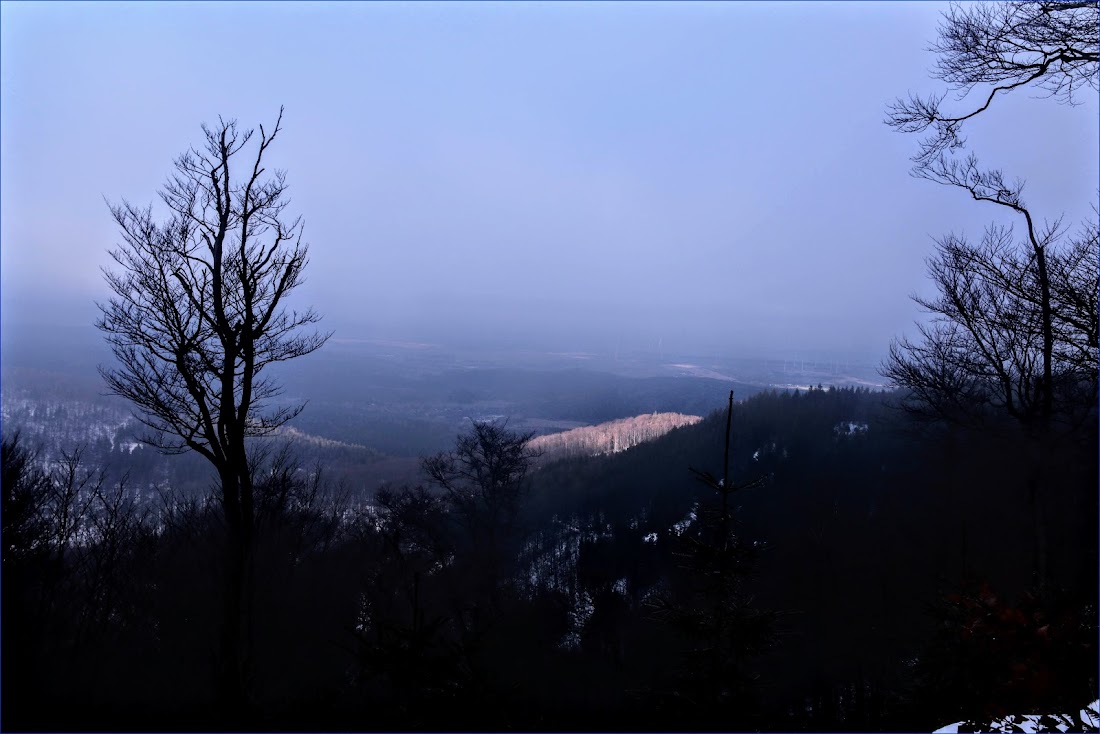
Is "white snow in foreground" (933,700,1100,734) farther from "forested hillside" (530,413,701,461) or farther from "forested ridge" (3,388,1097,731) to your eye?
"forested hillside" (530,413,701,461)

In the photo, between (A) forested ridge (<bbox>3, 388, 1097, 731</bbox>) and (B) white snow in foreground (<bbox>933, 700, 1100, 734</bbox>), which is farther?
(A) forested ridge (<bbox>3, 388, 1097, 731</bbox>)

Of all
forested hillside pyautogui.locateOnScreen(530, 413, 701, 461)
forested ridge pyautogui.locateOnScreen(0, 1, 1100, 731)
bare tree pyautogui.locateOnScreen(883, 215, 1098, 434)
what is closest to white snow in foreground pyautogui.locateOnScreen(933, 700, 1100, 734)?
forested ridge pyautogui.locateOnScreen(0, 1, 1100, 731)

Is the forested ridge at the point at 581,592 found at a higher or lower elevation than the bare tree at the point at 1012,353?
lower

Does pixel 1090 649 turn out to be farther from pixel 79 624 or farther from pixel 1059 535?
pixel 79 624

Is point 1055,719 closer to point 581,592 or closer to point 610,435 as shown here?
point 581,592

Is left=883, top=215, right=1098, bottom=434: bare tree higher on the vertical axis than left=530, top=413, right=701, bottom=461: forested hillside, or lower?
higher

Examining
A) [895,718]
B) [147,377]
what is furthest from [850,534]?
[147,377]

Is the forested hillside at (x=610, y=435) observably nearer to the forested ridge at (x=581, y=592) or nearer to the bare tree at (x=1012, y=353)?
the forested ridge at (x=581, y=592)

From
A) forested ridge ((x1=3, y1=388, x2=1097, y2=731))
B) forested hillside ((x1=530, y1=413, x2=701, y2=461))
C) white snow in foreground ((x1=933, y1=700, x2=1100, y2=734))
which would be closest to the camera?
white snow in foreground ((x1=933, y1=700, x2=1100, y2=734))

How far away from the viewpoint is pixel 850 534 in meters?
13.8

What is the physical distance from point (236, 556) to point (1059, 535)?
9369 mm

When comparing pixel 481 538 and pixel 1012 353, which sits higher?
pixel 1012 353

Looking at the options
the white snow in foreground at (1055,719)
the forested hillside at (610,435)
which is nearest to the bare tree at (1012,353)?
the white snow in foreground at (1055,719)

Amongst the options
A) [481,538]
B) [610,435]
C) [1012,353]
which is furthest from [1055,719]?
[610,435]
